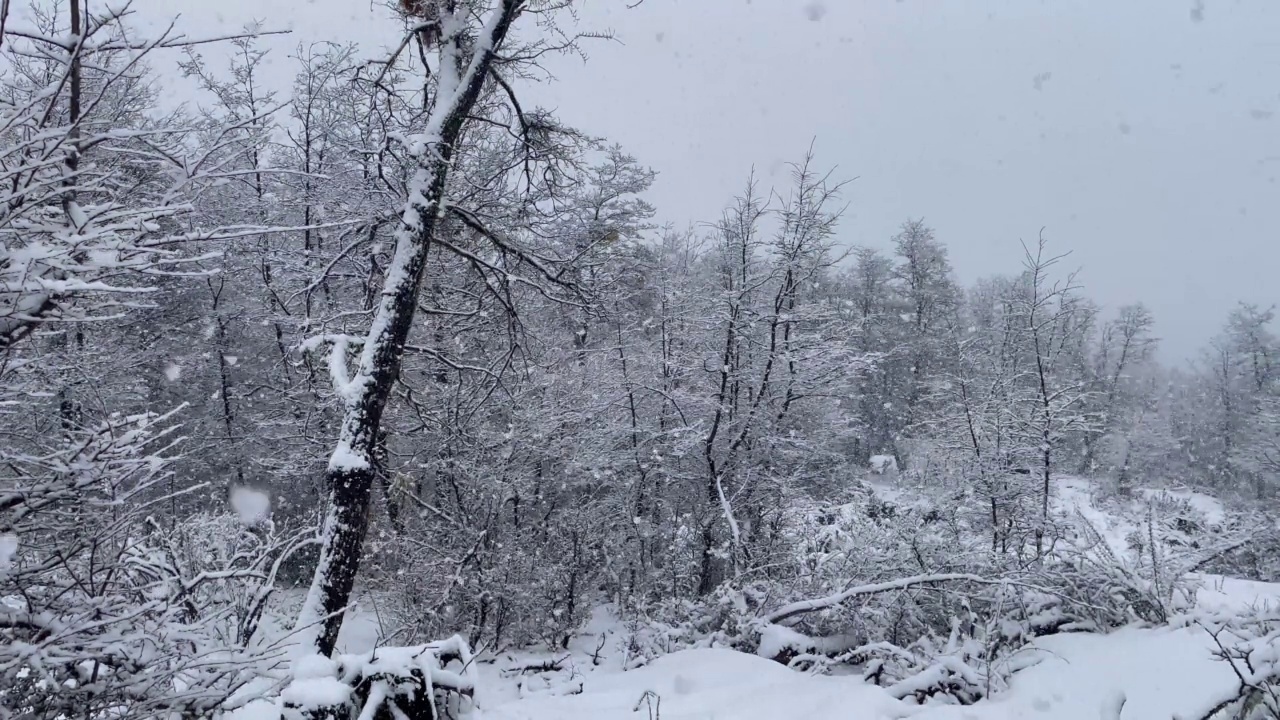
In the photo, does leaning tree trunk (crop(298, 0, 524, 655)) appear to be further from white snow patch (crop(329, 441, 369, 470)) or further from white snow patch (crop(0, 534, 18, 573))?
white snow patch (crop(0, 534, 18, 573))

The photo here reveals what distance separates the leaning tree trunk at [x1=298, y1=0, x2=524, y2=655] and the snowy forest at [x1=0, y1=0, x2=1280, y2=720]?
0.09ft

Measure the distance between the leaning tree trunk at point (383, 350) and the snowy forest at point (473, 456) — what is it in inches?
1.1

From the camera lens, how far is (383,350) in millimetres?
4953

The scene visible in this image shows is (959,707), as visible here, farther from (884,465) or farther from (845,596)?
(884,465)

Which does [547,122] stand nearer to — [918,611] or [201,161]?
[201,161]

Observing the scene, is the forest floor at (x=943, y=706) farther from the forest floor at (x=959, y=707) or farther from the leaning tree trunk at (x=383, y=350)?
the leaning tree trunk at (x=383, y=350)

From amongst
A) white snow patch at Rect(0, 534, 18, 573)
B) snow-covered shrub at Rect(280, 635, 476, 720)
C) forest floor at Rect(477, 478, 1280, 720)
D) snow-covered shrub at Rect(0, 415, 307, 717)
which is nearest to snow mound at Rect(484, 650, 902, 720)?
forest floor at Rect(477, 478, 1280, 720)

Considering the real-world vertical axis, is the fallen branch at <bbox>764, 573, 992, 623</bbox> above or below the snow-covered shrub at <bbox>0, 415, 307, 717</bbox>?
below

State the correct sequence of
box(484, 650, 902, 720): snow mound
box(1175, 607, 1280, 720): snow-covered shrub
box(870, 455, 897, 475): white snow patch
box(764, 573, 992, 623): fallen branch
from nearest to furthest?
1. box(1175, 607, 1280, 720): snow-covered shrub
2. box(484, 650, 902, 720): snow mound
3. box(764, 573, 992, 623): fallen branch
4. box(870, 455, 897, 475): white snow patch

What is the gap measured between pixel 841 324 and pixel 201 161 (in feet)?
44.4

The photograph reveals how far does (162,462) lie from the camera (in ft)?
8.02

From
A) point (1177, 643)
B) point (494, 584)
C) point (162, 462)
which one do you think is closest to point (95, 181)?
point (162, 462)

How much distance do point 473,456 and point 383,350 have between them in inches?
251

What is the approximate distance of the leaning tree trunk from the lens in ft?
15.4
